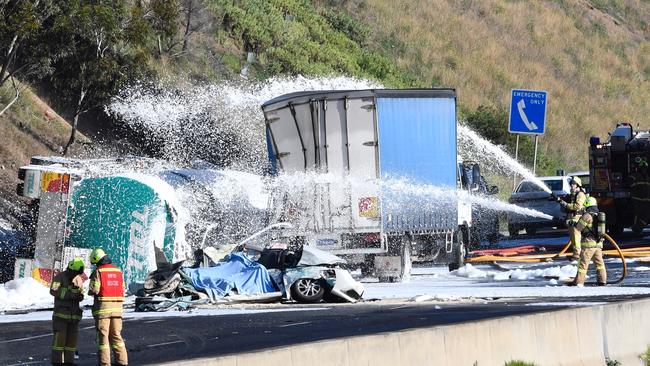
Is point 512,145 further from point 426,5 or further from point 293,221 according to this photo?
point 293,221

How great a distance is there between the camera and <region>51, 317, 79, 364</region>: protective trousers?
1218 cm

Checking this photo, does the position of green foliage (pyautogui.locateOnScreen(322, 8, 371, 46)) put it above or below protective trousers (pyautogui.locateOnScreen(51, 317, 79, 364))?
above

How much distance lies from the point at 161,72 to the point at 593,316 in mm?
23642

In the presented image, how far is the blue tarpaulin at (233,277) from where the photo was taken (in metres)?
19.1

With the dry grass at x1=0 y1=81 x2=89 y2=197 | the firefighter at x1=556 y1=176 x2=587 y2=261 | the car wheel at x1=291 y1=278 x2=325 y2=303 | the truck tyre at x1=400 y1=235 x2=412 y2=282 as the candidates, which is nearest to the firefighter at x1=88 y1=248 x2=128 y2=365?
the car wheel at x1=291 y1=278 x2=325 y2=303

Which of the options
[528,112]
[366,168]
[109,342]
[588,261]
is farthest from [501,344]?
[528,112]

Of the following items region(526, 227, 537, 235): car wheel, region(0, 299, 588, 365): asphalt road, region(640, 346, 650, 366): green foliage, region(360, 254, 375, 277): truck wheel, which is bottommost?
region(640, 346, 650, 366): green foliage

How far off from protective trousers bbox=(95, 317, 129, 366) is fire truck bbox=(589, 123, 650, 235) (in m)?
18.9

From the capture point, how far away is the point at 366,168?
21625mm

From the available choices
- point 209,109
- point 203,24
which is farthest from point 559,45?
point 209,109

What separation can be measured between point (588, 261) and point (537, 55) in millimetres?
43929

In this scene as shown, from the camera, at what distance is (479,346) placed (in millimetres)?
11164

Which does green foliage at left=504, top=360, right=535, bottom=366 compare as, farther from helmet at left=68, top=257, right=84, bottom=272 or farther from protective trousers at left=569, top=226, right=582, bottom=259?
protective trousers at left=569, top=226, right=582, bottom=259

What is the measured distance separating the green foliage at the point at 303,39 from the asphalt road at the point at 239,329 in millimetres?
24114
